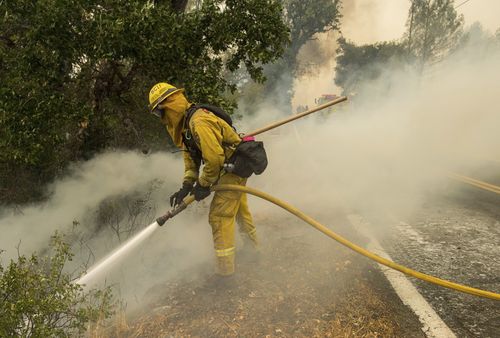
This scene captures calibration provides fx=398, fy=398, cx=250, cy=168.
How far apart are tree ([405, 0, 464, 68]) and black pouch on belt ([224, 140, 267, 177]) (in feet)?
98.1

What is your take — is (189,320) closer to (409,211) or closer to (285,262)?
(285,262)

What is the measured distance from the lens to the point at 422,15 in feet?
101

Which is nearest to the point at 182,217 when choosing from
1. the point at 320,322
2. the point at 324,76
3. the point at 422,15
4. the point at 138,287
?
the point at 138,287

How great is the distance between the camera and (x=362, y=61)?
42.6 meters

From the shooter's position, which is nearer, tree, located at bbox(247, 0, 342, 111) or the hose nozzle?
the hose nozzle

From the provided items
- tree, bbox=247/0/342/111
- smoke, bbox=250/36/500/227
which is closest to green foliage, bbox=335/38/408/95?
tree, bbox=247/0/342/111

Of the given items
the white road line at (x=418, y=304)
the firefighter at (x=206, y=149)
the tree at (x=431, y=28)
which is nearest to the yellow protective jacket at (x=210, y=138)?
the firefighter at (x=206, y=149)

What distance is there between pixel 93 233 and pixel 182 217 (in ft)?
4.08

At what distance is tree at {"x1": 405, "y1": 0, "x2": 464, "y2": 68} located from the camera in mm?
30266

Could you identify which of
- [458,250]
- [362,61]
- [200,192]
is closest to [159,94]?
[200,192]

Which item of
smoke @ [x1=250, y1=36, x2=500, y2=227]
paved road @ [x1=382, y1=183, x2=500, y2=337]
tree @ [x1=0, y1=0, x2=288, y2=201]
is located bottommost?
paved road @ [x1=382, y1=183, x2=500, y2=337]

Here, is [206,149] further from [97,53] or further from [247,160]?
[97,53]

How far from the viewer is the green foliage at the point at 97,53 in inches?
159

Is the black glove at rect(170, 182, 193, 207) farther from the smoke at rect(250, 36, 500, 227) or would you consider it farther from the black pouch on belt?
the smoke at rect(250, 36, 500, 227)
